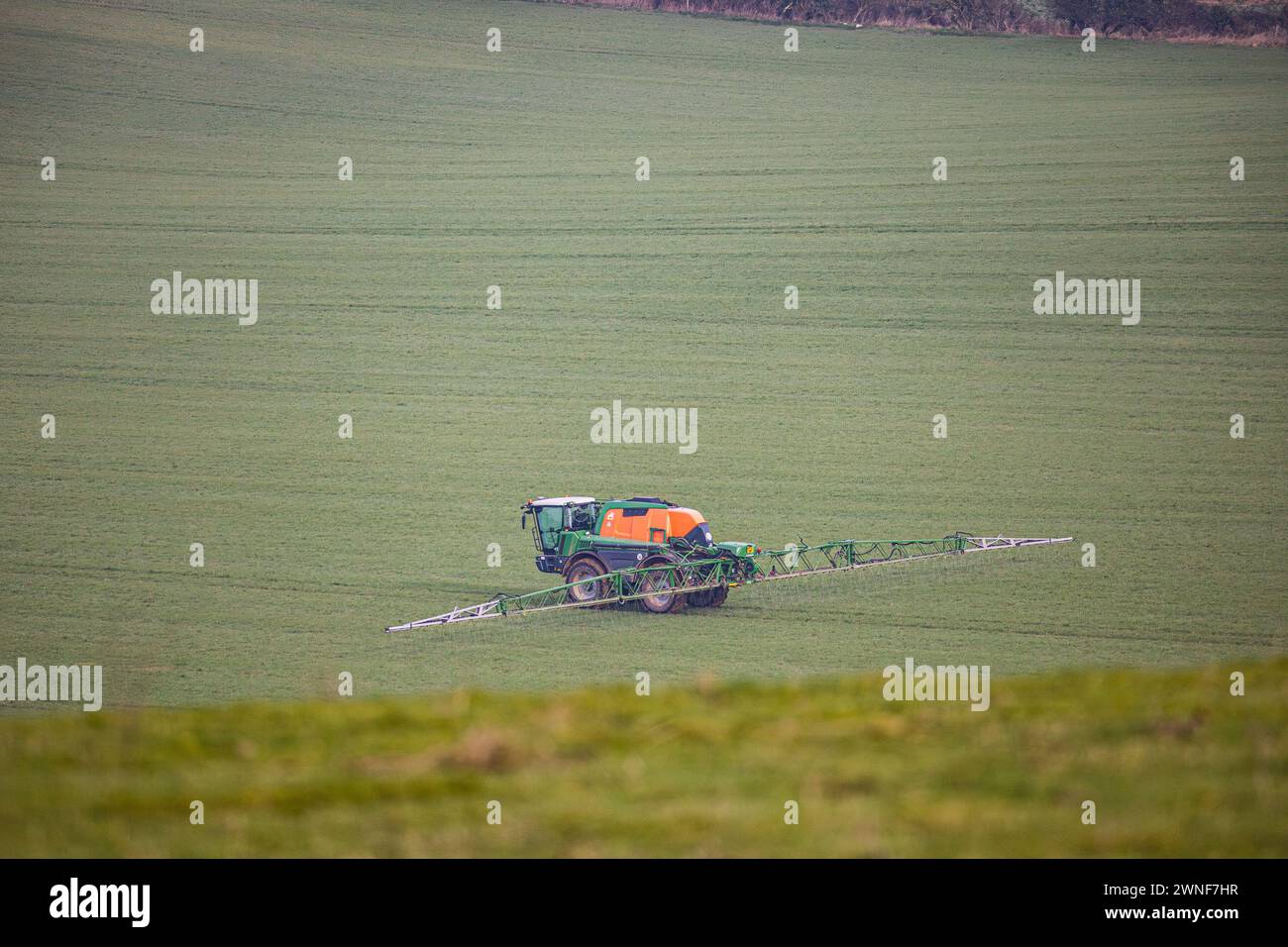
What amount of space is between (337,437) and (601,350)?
265 inches

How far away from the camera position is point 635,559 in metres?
18.8

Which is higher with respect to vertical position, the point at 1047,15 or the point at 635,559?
the point at 1047,15

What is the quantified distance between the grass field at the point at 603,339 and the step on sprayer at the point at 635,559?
44 cm

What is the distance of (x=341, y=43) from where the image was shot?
4922 cm

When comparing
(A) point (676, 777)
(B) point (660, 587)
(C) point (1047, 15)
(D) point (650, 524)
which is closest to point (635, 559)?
(D) point (650, 524)

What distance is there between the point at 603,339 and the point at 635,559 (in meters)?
13.9

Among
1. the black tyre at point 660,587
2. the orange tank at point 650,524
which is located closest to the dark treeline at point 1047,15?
the orange tank at point 650,524

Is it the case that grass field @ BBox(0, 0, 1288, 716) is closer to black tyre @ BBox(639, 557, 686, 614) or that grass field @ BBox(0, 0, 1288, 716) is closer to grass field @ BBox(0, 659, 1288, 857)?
grass field @ BBox(0, 659, 1288, 857)

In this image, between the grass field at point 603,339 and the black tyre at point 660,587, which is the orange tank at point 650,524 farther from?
the grass field at point 603,339

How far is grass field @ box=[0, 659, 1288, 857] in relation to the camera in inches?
238

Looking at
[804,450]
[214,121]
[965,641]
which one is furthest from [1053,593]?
[214,121]

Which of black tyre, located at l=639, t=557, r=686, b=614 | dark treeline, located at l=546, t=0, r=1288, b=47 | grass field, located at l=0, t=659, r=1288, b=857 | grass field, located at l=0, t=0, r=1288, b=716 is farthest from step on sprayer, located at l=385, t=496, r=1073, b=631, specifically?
dark treeline, located at l=546, t=0, r=1288, b=47

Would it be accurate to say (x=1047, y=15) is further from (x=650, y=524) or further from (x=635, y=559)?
(x=635, y=559)

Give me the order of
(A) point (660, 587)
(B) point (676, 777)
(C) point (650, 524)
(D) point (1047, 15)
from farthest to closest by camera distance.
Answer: (D) point (1047, 15) → (C) point (650, 524) → (A) point (660, 587) → (B) point (676, 777)
